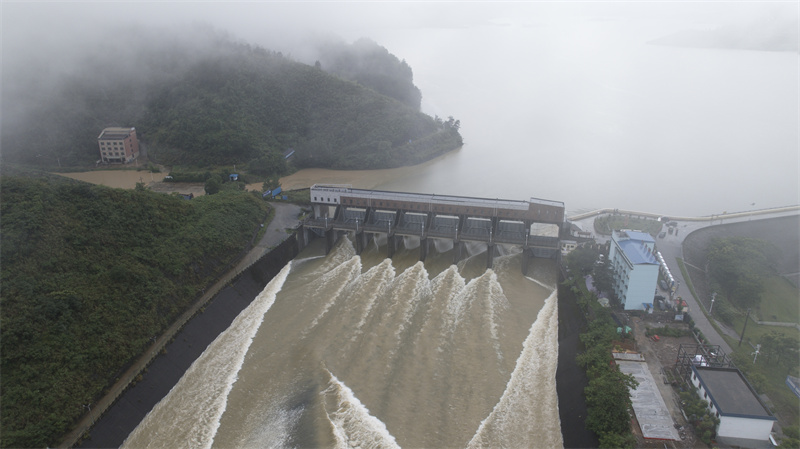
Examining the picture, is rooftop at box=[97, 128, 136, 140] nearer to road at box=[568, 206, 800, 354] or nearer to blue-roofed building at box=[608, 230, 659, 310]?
road at box=[568, 206, 800, 354]

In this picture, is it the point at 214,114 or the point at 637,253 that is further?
the point at 214,114

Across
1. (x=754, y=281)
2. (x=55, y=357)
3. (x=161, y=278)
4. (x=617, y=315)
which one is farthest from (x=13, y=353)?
(x=754, y=281)

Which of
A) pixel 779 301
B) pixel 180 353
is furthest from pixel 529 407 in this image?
pixel 779 301

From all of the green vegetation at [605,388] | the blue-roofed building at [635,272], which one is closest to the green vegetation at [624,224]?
the blue-roofed building at [635,272]

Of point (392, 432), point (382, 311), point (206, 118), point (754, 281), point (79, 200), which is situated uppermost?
point (206, 118)

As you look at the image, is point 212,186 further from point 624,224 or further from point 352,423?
point 624,224

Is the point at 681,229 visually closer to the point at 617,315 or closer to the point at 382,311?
the point at 617,315

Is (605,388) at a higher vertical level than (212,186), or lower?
lower

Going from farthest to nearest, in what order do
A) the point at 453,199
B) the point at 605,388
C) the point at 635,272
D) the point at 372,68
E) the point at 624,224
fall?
the point at 372,68 < the point at 624,224 < the point at 453,199 < the point at 635,272 < the point at 605,388
